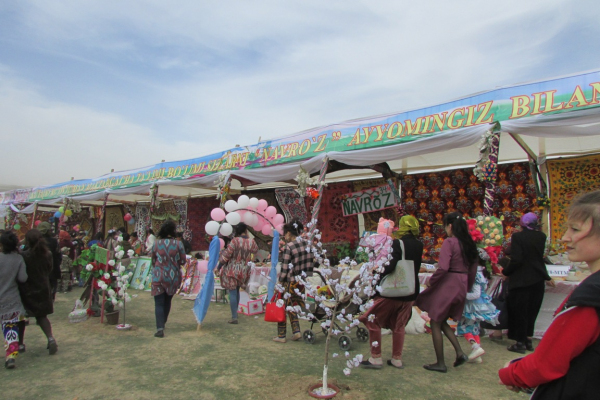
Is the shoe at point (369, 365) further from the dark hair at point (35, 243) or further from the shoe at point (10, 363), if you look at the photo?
the dark hair at point (35, 243)

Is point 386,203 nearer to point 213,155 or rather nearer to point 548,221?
point 548,221

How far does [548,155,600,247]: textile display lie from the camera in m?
5.80

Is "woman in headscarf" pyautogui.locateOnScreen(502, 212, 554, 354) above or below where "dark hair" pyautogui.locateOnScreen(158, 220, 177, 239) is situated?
below

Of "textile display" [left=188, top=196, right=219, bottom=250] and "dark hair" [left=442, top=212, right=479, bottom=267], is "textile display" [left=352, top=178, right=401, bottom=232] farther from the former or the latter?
"textile display" [left=188, top=196, right=219, bottom=250]

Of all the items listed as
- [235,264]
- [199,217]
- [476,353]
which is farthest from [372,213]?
[199,217]

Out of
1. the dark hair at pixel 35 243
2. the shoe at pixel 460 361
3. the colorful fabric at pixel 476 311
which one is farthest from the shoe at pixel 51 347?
the colorful fabric at pixel 476 311

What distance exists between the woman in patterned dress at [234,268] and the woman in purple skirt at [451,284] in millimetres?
2804

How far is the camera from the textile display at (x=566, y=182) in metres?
5.80

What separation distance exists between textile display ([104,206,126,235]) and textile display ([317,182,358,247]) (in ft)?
32.5

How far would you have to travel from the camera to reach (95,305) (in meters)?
6.04

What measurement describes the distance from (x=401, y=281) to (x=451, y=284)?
0.51 metres

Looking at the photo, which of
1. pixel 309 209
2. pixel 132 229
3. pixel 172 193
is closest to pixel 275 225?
pixel 309 209

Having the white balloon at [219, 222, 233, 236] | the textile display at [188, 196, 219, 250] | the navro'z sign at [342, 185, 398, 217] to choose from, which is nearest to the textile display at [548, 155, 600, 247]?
the navro'z sign at [342, 185, 398, 217]

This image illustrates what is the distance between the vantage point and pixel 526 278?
4242 millimetres
